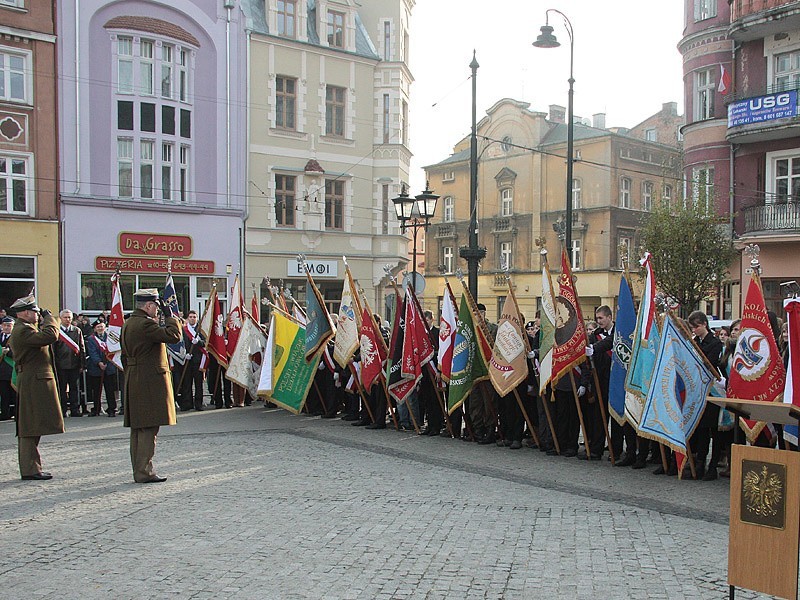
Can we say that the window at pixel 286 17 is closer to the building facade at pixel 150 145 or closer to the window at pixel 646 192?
the building facade at pixel 150 145

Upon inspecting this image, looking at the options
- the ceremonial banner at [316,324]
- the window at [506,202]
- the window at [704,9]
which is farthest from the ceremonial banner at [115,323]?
the window at [506,202]

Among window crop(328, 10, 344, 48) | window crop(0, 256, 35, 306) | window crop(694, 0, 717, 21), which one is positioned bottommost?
window crop(0, 256, 35, 306)

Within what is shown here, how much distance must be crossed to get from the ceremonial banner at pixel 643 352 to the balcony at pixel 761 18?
19.9m

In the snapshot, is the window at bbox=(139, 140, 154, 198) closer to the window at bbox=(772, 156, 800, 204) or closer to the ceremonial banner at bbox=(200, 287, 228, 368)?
the ceremonial banner at bbox=(200, 287, 228, 368)

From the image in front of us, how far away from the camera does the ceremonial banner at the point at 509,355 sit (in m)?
11.6

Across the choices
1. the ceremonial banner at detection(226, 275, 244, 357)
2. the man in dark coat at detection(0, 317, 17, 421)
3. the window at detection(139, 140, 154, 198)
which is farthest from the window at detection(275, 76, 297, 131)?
the man in dark coat at detection(0, 317, 17, 421)

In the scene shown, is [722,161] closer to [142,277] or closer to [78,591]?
[142,277]

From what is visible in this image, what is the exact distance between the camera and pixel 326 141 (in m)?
33.6

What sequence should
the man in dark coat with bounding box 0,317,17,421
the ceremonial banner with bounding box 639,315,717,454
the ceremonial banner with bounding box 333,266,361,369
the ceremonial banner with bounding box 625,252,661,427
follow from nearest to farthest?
the ceremonial banner with bounding box 639,315,717,454
the ceremonial banner with bounding box 625,252,661,427
the ceremonial banner with bounding box 333,266,361,369
the man in dark coat with bounding box 0,317,17,421

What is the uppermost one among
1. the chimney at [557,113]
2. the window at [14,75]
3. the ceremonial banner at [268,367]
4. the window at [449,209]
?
the chimney at [557,113]

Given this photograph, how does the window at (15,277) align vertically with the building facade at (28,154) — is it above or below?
below

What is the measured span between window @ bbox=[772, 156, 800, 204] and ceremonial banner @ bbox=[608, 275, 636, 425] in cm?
1894

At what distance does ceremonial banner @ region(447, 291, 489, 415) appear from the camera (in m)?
12.2

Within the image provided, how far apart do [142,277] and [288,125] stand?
28.5 ft
